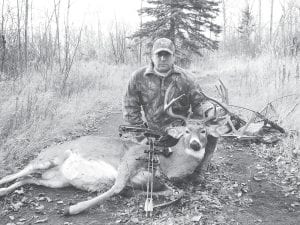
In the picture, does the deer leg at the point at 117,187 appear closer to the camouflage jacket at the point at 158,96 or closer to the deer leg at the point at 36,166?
the deer leg at the point at 36,166

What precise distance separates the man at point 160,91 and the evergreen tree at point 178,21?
11.7 m

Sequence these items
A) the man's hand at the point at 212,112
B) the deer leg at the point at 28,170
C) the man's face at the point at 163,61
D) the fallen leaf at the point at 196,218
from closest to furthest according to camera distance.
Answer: the fallen leaf at the point at 196,218
the deer leg at the point at 28,170
the man's hand at the point at 212,112
the man's face at the point at 163,61

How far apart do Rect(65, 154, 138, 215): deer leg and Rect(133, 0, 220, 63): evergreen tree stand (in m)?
13.3

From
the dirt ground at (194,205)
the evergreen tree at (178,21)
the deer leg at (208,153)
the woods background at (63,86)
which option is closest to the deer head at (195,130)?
the deer leg at (208,153)

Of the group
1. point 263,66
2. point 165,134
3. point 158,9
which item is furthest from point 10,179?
point 158,9

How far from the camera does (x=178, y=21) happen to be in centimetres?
1684

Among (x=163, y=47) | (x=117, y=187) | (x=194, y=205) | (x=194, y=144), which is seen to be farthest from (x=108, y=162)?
(x=163, y=47)

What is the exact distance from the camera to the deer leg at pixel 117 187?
12.0 ft

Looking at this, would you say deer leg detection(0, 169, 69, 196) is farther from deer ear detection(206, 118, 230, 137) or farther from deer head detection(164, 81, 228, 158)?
deer ear detection(206, 118, 230, 137)

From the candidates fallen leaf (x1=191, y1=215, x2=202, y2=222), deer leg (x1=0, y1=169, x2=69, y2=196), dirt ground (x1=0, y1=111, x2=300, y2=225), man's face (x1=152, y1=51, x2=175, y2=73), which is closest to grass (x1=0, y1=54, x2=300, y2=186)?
deer leg (x1=0, y1=169, x2=69, y2=196)

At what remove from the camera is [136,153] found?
14.5 ft

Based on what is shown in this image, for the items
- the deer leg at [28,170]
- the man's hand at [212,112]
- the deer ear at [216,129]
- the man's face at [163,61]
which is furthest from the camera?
the man's face at [163,61]

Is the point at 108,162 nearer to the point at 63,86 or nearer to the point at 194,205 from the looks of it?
the point at 194,205

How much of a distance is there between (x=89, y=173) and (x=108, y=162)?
0.85 ft
